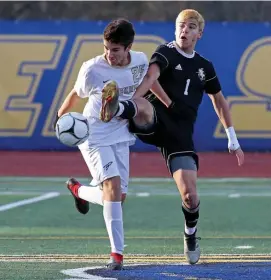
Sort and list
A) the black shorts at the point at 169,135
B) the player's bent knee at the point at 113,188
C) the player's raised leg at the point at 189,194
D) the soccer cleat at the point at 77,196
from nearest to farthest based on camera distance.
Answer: the player's bent knee at the point at 113,188 < the player's raised leg at the point at 189,194 < the black shorts at the point at 169,135 < the soccer cleat at the point at 77,196

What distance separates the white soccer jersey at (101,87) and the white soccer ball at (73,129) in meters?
0.13

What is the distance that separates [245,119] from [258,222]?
1074 cm

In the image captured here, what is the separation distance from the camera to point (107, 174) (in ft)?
25.8

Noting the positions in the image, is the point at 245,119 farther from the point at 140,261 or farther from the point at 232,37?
the point at 140,261

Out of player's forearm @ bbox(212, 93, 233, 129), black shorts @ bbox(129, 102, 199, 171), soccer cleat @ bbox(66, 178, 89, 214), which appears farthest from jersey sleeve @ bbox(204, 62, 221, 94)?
soccer cleat @ bbox(66, 178, 89, 214)

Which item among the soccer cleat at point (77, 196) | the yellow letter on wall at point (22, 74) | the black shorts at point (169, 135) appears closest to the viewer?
the black shorts at point (169, 135)

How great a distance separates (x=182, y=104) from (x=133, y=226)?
2987mm

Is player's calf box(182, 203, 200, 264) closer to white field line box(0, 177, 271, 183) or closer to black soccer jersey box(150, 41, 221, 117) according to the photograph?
black soccer jersey box(150, 41, 221, 117)

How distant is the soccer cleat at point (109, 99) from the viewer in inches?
299

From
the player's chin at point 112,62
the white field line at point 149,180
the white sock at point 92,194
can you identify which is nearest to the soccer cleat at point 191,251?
the white sock at point 92,194

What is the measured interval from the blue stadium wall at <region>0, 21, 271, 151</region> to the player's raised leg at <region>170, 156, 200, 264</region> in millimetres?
13616

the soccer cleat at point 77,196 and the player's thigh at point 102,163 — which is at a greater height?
the player's thigh at point 102,163

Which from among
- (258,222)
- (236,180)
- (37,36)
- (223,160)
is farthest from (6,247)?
(37,36)

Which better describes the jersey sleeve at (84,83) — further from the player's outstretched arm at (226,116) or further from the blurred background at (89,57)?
the blurred background at (89,57)
